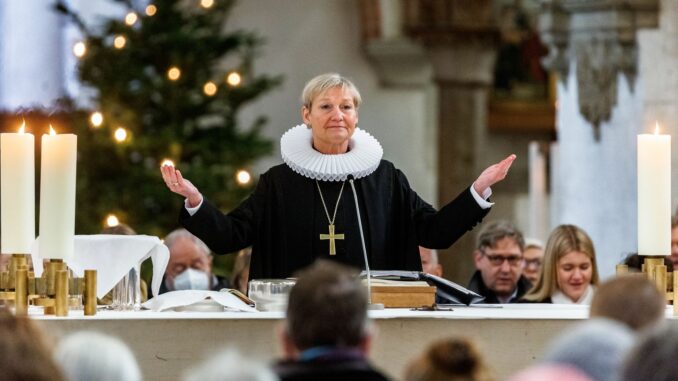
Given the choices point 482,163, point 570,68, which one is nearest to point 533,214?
point 482,163

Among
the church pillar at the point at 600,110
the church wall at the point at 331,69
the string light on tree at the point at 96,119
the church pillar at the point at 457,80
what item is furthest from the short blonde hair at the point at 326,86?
the church pillar at the point at 457,80

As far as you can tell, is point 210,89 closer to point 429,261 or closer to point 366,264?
point 429,261

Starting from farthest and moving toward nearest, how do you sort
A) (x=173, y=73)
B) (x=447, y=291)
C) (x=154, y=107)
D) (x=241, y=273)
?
(x=154, y=107) → (x=173, y=73) → (x=241, y=273) → (x=447, y=291)

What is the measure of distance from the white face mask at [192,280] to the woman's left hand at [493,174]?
9.99 feet

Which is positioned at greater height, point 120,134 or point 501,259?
point 120,134

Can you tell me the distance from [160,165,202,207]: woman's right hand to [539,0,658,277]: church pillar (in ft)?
15.1

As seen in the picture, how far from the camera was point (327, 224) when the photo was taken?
6680mm

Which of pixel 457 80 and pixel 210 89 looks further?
pixel 457 80

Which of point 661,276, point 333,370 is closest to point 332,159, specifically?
point 661,276

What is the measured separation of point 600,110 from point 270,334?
20.0ft

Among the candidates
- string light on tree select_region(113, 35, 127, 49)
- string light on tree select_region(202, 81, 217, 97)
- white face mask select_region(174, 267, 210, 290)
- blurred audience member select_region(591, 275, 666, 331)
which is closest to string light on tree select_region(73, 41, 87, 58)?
string light on tree select_region(113, 35, 127, 49)

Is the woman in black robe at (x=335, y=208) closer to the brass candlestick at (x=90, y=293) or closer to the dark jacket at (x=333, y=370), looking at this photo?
the brass candlestick at (x=90, y=293)

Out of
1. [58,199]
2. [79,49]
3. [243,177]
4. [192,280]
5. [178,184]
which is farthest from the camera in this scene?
[79,49]

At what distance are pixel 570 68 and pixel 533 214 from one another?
5815 millimetres
